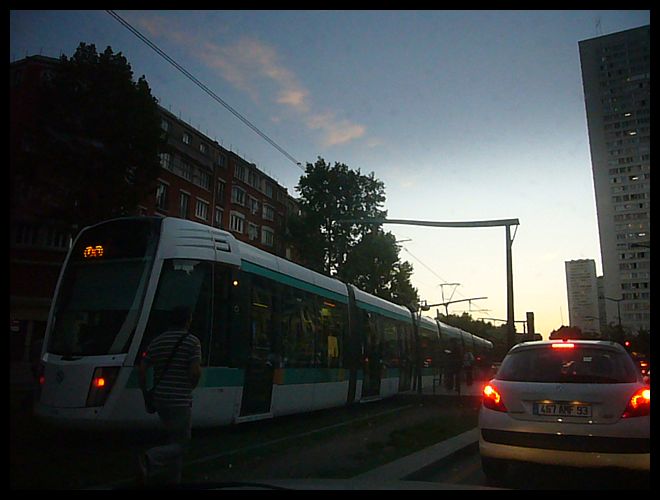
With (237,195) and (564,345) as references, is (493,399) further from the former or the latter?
(237,195)

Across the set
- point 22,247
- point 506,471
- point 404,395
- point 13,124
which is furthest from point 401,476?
point 404,395

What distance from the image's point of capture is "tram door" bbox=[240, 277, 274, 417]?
9.78 meters

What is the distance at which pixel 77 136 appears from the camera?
6.75 meters

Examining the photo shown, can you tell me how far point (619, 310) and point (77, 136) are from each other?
1931cm

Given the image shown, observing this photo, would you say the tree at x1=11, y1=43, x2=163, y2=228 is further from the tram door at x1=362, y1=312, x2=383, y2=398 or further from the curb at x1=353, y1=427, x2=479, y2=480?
Answer: the tram door at x1=362, y1=312, x2=383, y2=398

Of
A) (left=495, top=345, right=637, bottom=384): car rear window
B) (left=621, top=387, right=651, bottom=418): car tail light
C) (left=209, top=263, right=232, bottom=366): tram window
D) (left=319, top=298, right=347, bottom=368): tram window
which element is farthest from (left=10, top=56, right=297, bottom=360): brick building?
(left=319, top=298, right=347, bottom=368): tram window

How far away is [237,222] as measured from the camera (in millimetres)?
43750

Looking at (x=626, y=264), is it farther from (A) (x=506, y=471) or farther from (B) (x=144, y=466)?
(B) (x=144, y=466)

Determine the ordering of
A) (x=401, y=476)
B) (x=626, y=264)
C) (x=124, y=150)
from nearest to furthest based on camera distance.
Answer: (x=401, y=476)
(x=124, y=150)
(x=626, y=264)

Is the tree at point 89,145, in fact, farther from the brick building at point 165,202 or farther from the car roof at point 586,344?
the car roof at point 586,344

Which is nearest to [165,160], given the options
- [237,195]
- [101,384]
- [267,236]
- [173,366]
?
[101,384]

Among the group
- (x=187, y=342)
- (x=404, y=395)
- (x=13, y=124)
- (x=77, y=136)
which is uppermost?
(x=77, y=136)

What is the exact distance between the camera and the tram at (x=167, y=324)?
774 cm

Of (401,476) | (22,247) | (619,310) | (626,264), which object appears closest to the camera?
(22,247)
